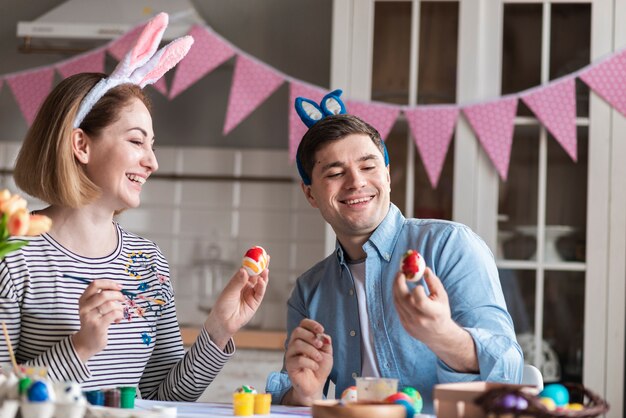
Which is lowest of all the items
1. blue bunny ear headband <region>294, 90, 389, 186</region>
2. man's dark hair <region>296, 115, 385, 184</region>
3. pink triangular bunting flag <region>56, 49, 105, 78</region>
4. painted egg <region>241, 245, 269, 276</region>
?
painted egg <region>241, 245, 269, 276</region>

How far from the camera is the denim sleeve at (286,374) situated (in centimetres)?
169

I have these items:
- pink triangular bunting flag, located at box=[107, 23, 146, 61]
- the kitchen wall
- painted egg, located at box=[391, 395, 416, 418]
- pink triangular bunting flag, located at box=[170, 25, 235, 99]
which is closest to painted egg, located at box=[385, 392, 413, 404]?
painted egg, located at box=[391, 395, 416, 418]

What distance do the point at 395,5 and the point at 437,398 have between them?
2312mm

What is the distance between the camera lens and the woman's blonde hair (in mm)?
1695

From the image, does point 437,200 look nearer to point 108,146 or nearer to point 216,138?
point 216,138

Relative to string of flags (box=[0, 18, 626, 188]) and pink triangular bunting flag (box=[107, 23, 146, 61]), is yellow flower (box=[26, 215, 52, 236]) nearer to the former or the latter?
string of flags (box=[0, 18, 626, 188])

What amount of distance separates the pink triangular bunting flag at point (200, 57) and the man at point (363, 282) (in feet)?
5.15

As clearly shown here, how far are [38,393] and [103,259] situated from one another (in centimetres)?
61

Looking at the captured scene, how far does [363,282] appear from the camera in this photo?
5.96ft

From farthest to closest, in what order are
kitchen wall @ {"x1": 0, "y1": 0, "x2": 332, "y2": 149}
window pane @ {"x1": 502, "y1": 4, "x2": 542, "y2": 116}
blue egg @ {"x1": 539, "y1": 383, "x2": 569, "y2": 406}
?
kitchen wall @ {"x1": 0, "y1": 0, "x2": 332, "y2": 149}, window pane @ {"x1": 502, "y1": 4, "x2": 542, "y2": 116}, blue egg @ {"x1": 539, "y1": 383, "x2": 569, "y2": 406}

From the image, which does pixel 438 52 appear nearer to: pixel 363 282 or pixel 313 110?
pixel 313 110

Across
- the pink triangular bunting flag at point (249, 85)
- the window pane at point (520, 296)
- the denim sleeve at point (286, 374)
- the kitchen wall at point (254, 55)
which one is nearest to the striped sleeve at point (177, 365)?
the denim sleeve at point (286, 374)

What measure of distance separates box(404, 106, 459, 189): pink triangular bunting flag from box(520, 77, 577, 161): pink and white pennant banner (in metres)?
0.27

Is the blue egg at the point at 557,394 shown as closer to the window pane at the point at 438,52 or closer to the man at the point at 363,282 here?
the man at the point at 363,282
